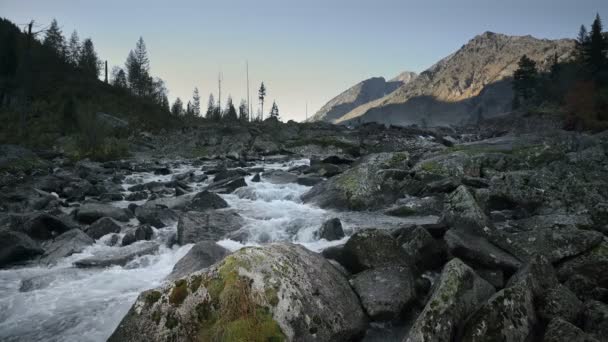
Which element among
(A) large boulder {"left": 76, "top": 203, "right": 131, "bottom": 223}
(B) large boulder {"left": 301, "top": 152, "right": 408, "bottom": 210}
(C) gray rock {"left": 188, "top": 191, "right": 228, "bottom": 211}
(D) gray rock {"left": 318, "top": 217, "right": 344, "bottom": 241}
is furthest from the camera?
(C) gray rock {"left": 188, "top": 191, "right": 228, "bottom": 211}

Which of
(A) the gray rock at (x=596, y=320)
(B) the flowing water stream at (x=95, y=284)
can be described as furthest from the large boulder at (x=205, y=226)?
(A) the gray rock at (x=596, y=320)

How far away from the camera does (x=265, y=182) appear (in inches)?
854

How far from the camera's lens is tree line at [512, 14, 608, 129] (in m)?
38.5

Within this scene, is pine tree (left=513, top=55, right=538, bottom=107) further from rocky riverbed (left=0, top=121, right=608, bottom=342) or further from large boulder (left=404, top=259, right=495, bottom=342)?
large boulder (left=404, top=259, right=495, bottom=342)

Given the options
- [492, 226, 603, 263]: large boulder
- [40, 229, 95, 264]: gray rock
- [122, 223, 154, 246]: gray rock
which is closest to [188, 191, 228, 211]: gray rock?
[122, 223, 154, 246]: gray rock

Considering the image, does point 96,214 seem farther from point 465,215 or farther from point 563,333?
point 563,333

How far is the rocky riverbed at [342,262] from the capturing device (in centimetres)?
498

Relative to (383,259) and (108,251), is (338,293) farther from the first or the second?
(108,251)

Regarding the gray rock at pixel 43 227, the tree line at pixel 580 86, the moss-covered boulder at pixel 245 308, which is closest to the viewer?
the moss-covered boulder at pixel 245 308

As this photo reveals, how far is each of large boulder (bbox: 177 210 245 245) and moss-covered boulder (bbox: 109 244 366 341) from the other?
583 centimetres

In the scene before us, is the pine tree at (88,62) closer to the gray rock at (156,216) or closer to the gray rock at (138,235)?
the gray rock at (156,216)

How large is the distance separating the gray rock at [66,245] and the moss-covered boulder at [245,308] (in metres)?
6.18

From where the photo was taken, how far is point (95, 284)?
8.27 m

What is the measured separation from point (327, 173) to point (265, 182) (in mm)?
3821
